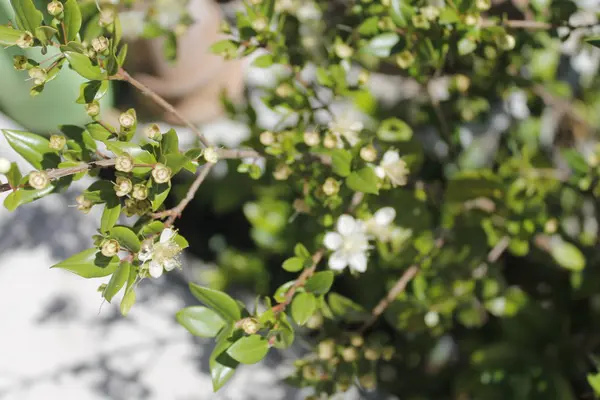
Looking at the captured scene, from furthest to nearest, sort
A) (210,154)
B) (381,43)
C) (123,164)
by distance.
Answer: (381,43) → (210,154) → (123,164)

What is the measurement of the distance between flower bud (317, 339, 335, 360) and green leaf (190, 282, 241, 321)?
23cm

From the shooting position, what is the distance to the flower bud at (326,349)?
39.5 inches

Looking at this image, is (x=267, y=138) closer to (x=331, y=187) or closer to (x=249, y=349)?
(x=331, y=187)

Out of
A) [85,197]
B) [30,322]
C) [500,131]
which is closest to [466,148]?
[500,131]

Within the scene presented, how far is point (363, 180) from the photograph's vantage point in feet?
2.81

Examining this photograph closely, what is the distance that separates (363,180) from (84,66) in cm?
41

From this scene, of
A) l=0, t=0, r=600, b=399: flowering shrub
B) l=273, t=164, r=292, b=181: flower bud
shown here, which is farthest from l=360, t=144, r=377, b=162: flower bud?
l=273, t=164, r=292, b=181: flower bud

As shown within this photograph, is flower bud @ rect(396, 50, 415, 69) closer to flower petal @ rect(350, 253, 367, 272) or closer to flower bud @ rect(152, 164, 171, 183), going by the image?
flower petal @ rect(350, 253, 367, 272)

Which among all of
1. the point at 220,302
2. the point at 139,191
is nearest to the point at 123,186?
the point at 139,191

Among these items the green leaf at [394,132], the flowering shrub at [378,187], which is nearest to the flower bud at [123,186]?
the flowering shrub at [378,187]

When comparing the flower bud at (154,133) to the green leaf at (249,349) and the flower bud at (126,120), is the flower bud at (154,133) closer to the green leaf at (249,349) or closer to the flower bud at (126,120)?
the flower bud at (126,120)

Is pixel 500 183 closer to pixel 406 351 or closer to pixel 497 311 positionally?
pixel 497 311

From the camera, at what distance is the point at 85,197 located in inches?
29.2

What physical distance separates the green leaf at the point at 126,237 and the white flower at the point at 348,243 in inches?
12.7
